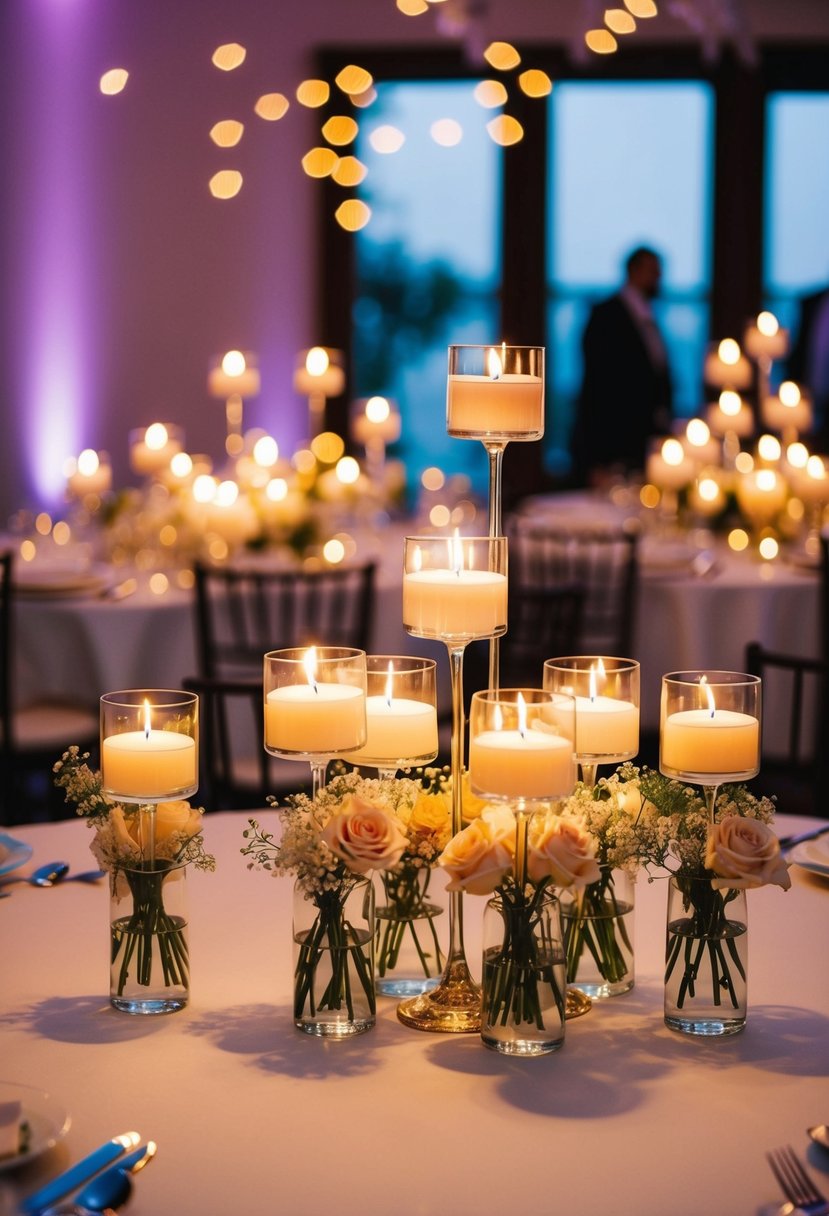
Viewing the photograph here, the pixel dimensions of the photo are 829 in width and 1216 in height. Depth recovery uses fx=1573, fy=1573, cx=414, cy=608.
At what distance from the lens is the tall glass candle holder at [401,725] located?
4.95ft

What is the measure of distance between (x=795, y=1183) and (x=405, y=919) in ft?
1.63

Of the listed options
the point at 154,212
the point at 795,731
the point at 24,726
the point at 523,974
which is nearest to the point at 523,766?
the point at 523,974

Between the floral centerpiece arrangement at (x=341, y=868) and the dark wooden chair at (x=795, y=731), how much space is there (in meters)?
1.22

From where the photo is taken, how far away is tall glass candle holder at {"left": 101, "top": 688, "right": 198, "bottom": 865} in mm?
1424

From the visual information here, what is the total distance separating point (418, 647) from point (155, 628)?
0.74m

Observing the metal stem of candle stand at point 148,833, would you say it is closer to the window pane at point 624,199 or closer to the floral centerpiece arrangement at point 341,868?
the floral centerpiece arrangement at point 341,868

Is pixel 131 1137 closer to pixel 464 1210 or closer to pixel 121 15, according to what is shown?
pixel 464 1210

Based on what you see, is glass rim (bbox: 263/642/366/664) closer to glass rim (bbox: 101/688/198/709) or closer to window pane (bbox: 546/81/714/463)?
glass rim (bbox: 101/688/198/709)

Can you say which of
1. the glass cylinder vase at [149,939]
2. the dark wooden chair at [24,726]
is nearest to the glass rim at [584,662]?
the glass cylinder vase at [149,939]

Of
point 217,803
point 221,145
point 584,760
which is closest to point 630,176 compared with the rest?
point 221,145

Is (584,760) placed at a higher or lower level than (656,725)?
higher

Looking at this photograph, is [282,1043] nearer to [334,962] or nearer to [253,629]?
[334,962]

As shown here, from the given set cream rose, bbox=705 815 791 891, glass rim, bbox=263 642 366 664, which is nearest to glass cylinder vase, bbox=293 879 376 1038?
glass rim, bbox=263 642 366 664

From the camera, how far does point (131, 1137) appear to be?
1187 mm
